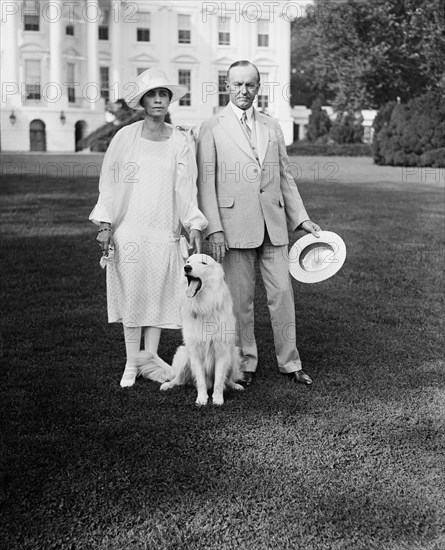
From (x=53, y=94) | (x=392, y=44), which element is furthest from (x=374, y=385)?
(x=53, y=94)

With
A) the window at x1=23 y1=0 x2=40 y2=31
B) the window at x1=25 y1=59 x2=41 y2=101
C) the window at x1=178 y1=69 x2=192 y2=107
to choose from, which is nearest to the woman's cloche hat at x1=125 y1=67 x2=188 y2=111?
the window at x1=25 y1=59 x2=41 y2=101

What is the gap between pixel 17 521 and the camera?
409cm

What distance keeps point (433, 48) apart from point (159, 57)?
2241 centimetres

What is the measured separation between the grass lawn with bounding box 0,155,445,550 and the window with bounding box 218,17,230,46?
51293mm

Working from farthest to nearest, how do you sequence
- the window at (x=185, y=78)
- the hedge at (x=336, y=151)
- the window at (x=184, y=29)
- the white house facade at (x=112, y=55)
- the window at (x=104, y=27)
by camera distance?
1. the window at (x=185, y=78)
2. the window at (x=184, y=29)
3. the window at (x=104, y=27)
4. the white house facade at (x=112, y=55)
5. the hedge at (x=336, y=151)

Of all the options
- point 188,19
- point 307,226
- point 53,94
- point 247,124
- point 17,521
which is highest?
point 188,19

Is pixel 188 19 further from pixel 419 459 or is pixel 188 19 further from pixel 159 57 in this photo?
pixel 419 459

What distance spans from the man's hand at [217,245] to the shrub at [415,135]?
25522 millimetres

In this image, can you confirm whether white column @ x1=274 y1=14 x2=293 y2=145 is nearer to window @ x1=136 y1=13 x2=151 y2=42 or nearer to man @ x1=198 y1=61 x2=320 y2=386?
window @ x1=136 y1=13 x2=151 y2=42

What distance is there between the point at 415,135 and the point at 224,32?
31221mm

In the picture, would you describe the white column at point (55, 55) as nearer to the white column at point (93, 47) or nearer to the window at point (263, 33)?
the white column at point (93, 47)

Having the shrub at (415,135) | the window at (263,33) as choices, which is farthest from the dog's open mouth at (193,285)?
the window at (263,33)

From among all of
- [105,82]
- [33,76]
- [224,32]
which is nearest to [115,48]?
[105,82]

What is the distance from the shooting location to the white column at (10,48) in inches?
1946
